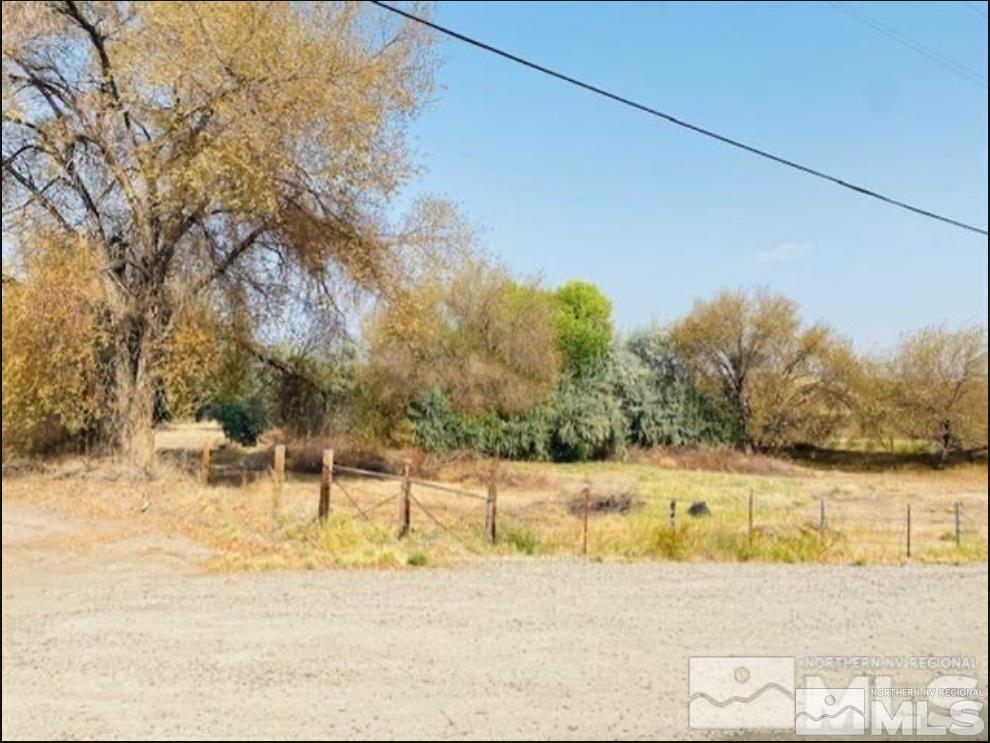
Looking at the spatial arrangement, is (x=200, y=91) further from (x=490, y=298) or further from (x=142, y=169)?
(x=490, y=298)

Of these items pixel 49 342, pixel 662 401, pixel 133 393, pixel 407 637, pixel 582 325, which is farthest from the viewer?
pixel 662 401

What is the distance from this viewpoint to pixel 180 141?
1377 cm

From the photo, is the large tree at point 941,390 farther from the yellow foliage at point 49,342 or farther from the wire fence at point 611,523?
the yellow foliage at point 49,342

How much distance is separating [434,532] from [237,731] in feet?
26.2

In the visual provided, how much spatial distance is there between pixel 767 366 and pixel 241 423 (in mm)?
25902

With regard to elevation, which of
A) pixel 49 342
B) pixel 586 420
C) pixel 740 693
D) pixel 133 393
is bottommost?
pixel 740 693

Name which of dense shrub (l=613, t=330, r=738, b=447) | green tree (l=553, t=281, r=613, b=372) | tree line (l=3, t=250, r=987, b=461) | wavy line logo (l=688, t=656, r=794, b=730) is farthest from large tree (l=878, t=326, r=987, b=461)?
wavy line logo (l=688, t=656, r=794, b=730)

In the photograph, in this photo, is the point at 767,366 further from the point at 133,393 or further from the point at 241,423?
the point at 133,393

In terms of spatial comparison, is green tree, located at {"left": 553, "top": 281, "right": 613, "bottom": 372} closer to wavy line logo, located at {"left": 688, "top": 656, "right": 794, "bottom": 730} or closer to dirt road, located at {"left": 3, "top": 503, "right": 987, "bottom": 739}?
dirt road, located at {"left": 3, "top": 503, "right": 987, "bottom": 739}

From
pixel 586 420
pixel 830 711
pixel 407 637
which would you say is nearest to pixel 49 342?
pixel 407 637

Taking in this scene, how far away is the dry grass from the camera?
10594mm

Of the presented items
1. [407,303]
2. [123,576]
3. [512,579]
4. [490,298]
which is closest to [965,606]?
[512,579]

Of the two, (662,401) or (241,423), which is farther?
(662,401)

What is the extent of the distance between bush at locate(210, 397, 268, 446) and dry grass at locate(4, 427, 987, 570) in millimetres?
2445
